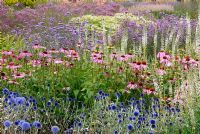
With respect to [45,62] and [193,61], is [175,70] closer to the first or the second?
[193,61]

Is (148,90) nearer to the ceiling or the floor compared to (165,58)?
nearer to the floor

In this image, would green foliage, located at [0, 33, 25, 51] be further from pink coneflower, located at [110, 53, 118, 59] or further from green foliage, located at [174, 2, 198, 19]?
green foliage, located at [174, 2, 198, 19]

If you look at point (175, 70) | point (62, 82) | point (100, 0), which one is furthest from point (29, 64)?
point (100, 0)

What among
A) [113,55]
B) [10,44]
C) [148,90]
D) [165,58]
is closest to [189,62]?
[165,58]

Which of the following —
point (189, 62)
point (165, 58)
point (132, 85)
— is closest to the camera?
point (132, 85)

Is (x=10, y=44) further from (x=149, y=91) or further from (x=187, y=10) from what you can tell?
(x=187, y=10)

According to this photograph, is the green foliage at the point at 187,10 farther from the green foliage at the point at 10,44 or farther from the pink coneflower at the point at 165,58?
the pink coneflower at the point at 165,58

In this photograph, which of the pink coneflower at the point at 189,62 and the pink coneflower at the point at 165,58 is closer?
the pink coneflower at the point at 189,62

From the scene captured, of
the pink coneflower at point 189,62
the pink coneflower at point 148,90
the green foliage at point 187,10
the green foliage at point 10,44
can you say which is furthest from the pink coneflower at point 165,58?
the green foliage at point 187,10

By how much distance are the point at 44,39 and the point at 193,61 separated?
3.72m

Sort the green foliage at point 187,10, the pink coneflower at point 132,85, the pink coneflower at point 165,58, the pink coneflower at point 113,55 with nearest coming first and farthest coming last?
the pink coneflower at point 132,85 → the pink coneflower at point 165,58 → the pink coneflower at point 113,55 → the green foliage at point 187,10

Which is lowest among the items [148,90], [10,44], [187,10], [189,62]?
[187,10]

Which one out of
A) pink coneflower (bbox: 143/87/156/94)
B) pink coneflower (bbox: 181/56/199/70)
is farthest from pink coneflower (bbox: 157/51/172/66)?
pink coneflower (bbox: 143/87/156/94)

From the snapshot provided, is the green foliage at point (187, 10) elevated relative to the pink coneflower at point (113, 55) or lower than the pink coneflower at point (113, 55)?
lower
